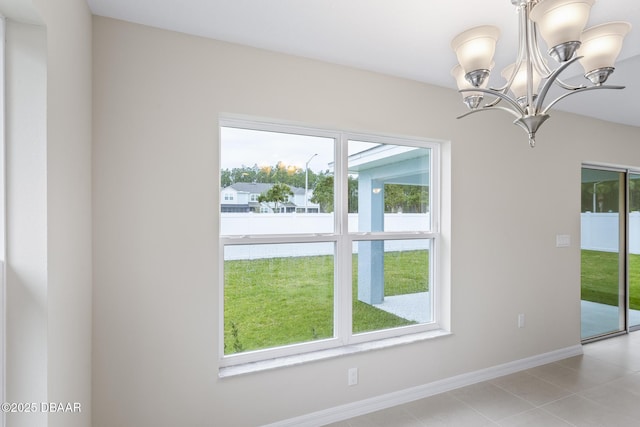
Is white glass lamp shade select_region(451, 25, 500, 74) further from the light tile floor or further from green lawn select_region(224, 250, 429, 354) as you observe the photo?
the light tile floor

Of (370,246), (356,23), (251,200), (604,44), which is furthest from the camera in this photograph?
(370,246)

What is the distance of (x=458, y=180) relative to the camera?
2750 millimetres

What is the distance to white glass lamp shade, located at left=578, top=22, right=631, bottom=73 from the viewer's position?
4.19 feet

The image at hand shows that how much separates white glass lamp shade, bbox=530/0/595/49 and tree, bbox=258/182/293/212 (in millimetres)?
1646

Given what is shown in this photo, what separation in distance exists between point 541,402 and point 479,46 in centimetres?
269

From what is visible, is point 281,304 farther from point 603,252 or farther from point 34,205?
point 603,252

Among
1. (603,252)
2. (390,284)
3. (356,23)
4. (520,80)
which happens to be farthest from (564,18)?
(603,252)

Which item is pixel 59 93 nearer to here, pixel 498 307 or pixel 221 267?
pixel 221 267

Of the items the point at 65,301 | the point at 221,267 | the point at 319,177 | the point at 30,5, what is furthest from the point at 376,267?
the point at 30,5

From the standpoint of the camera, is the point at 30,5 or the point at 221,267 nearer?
the point at 30,5

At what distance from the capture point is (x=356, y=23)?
72.6 inches

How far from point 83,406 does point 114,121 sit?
1464mm

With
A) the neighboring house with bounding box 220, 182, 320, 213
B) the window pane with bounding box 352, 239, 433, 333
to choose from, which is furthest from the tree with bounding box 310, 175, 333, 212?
the window pane with bounding box 352, 239, 433, 333

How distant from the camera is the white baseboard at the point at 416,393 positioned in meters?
2.23
